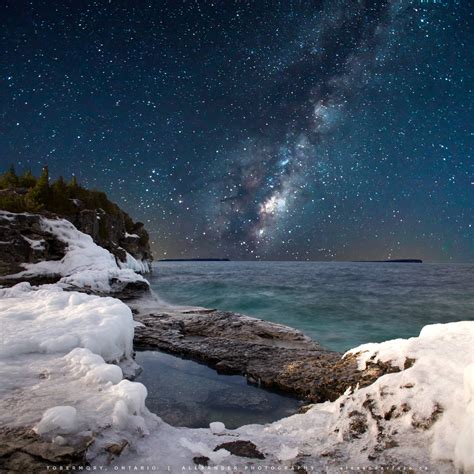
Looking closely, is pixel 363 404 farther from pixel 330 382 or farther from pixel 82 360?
pixel 82 360

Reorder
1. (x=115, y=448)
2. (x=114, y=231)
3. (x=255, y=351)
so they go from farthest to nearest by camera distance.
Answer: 1. (x=114, y=231)
2. (x=255, y=351)
3. (x=115, y=448)

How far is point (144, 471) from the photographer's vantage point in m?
3.60

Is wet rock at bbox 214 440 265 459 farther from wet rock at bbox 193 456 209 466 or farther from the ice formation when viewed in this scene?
wet rock at bbox 193 456 209 466

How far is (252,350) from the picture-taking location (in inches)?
424

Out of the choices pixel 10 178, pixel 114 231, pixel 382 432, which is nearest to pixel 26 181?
pixel 10 178

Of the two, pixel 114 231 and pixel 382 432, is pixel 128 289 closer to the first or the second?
pixel 382 432

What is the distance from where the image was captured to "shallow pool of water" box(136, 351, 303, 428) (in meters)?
6.74

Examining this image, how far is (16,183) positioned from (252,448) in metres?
44.9

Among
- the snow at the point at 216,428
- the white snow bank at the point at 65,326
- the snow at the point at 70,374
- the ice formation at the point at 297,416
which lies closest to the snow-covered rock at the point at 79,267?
the white snow bank at the point at 65,326

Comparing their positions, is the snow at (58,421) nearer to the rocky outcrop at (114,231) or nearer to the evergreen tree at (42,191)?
the rocky outcrop at (114,231)

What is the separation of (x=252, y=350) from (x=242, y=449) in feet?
21.5

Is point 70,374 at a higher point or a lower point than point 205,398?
higher

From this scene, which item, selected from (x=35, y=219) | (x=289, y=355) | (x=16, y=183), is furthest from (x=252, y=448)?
(x=16, y=183)

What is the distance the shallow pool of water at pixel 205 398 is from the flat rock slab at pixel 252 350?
446mm
